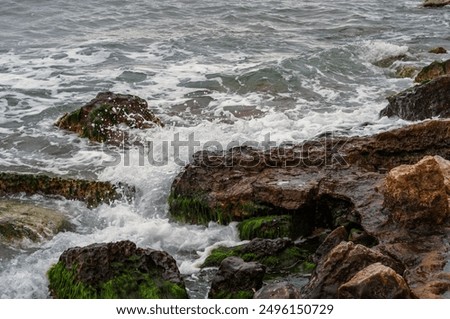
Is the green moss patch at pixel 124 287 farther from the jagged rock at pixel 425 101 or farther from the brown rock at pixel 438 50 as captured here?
the brown rock at pixel 438 50

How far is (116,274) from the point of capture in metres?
5.74

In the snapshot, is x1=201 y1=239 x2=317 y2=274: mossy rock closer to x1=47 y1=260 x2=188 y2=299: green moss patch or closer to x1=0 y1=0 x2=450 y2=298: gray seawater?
x1=0 y1=0 x2=450 y2=298: gray seawater

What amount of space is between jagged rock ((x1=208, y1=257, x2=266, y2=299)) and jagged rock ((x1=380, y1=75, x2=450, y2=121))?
5.47 m

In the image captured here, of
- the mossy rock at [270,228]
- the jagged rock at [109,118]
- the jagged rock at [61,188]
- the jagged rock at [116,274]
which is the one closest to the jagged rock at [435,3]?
the jagged rock at [109,118]

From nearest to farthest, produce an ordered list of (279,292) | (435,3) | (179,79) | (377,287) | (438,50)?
(377,287) < (279,292) < (179,79) < (438,50) < (435,3)

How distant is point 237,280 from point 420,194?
191 centimetres

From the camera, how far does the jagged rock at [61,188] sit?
27.9 feet

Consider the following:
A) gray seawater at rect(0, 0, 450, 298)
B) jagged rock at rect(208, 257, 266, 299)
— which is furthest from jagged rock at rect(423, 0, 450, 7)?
jagged rock at rect(208, 257, 266, 299)

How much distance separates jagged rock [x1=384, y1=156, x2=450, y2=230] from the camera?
19.0ft

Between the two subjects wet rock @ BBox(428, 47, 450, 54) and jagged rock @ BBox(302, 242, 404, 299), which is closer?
jagged rock @ BBox(302, 242, 404, 299)

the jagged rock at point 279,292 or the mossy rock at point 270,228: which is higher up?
the jagged rock at point 279,292

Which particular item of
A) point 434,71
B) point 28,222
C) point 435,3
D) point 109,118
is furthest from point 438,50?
point 28,222

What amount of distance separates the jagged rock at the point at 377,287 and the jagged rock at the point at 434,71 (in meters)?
8.40

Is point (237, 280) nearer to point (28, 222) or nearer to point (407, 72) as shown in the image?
point (28, 222)
